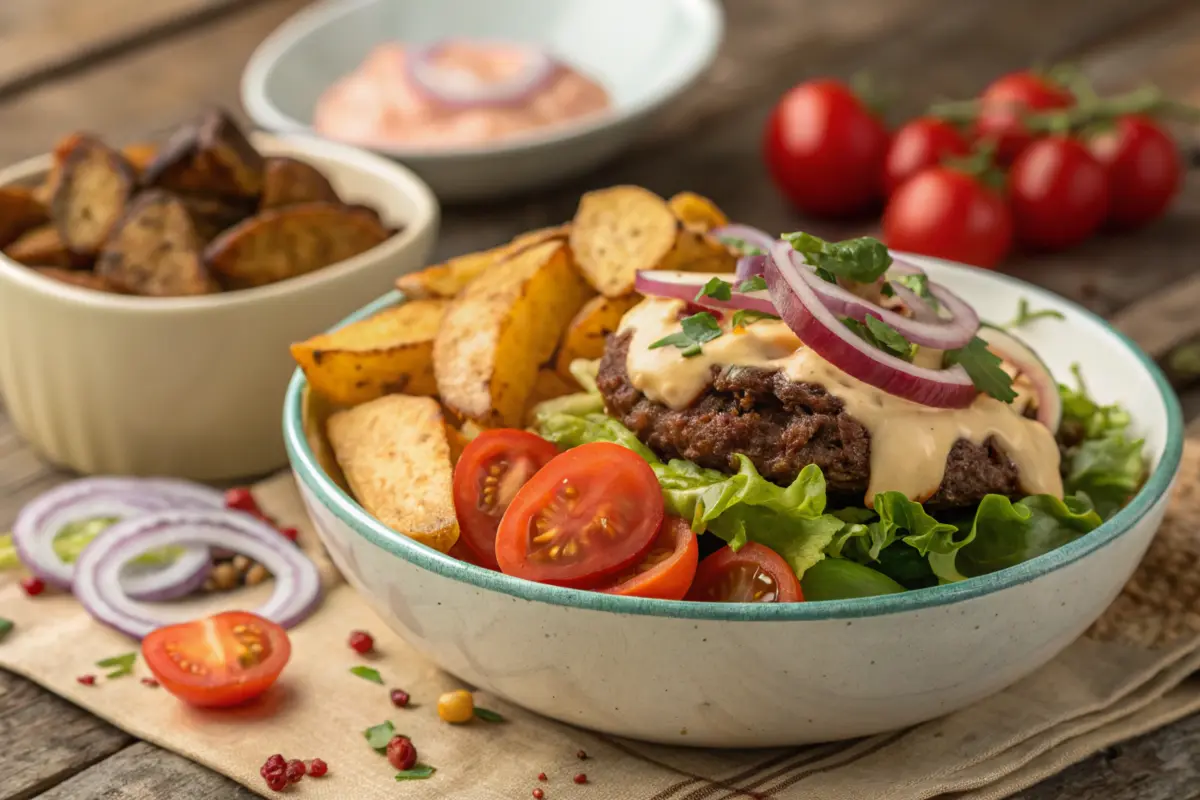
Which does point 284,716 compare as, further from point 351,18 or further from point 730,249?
point 351,18

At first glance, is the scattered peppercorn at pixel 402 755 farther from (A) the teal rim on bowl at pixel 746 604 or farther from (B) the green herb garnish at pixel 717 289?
(B) the green herb garnish at pixel 717 289

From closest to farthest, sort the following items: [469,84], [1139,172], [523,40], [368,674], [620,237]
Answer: [368,674] → [620,237] → [1139,172] → [469,84] → [523,40]

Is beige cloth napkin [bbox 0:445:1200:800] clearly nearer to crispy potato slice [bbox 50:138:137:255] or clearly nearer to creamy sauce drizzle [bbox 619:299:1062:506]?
creamy sauce drizzle [bbox 619:299:1062:506]

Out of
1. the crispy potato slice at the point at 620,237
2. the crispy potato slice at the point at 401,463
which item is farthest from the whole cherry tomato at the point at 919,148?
the crispy potato slice at the point at 401,463

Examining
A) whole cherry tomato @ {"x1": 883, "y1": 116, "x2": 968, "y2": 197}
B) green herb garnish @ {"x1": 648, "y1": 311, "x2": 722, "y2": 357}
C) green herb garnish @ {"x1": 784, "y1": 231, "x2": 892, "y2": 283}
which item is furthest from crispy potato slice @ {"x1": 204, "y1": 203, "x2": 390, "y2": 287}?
whole cherry tomato @ {"x1": 883, "y1": 116, "x2": 968, "y2": 197}

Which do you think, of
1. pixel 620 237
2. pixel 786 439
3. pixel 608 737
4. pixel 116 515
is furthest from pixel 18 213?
pixel 786 439

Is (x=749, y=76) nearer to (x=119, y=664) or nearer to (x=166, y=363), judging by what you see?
(x=166, y=363)
